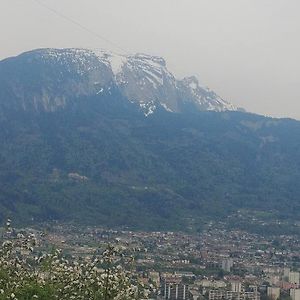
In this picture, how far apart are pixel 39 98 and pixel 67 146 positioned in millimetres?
24667

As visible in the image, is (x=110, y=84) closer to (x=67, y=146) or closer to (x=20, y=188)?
(x=67, y=146)

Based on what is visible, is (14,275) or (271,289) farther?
(271,289)

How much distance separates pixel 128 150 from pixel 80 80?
40363 millimetres

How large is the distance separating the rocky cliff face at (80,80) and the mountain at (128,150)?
0.27 m

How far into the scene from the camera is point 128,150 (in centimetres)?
11731

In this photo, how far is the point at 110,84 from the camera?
156 metres

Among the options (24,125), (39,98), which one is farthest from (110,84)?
(24,125)

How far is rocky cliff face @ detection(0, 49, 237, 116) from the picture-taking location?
461ft

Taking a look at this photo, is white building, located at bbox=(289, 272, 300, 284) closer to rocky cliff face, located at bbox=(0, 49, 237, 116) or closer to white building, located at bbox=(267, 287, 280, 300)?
white building, located at bbox=(267, 287, 280, 300)

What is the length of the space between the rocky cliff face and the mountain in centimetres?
27

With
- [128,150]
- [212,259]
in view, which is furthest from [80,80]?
[212,259]

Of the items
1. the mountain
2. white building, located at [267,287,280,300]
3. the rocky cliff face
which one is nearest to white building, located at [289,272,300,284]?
white building, located at [267,287,280,300]

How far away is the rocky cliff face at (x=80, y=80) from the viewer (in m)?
140

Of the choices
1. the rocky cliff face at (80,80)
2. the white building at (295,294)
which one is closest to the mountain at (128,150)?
the rocky cliff face at (80,80)
